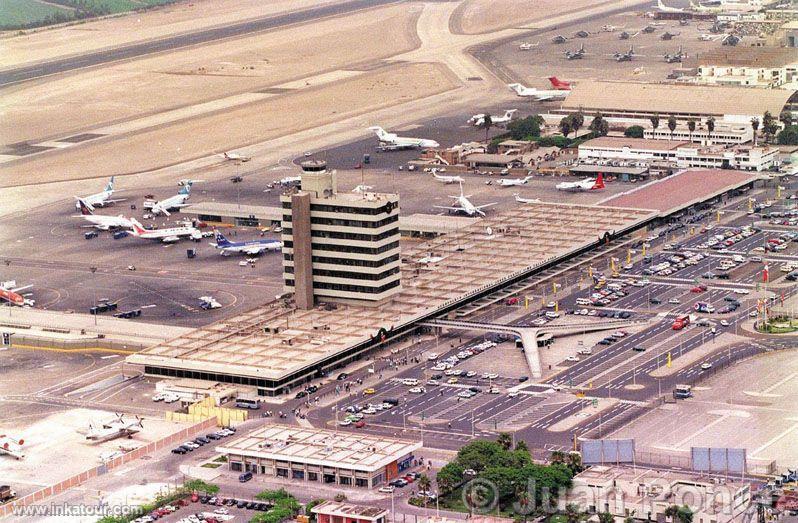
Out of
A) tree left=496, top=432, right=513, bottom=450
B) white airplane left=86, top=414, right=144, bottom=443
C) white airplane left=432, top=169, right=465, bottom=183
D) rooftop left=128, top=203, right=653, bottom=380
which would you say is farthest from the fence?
white airplane left=432, top=169, right=465, bottom=183

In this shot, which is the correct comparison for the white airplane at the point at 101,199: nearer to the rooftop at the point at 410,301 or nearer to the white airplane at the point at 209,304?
the rooftop at the point at 410,301

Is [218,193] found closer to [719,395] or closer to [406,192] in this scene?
[406,192]

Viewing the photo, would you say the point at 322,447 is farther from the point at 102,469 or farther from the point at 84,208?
the point at 84,208

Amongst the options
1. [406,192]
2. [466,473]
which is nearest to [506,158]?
[406,192]

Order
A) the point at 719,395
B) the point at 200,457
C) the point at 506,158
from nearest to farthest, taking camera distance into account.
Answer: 1. the point at 200,457
2. the point at 719,395
3. the point at 506,158

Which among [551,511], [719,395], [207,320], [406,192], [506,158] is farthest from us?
[506,158]

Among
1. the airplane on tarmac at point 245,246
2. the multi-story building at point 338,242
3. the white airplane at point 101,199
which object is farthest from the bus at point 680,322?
the white airplane at point 101,199
